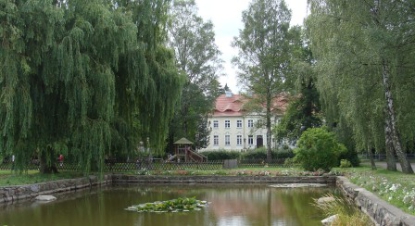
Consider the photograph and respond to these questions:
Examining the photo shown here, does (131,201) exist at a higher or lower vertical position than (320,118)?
lower

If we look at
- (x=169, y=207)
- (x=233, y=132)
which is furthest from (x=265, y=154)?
(x=169, y=207)

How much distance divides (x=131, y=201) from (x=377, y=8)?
12851mm

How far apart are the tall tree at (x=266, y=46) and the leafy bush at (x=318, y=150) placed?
13.7 metres

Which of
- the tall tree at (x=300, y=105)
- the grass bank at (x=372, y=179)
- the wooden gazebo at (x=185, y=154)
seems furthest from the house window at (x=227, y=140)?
the grass bank at (x=372, y=179)

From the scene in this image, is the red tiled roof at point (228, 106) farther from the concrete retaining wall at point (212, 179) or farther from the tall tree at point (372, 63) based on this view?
the tall tree at point (372, 63)

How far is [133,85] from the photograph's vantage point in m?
22.0

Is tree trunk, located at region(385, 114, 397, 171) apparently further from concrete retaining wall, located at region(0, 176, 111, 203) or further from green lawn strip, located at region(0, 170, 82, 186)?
green lawn strip, located at region(0, 170, 82, 186)

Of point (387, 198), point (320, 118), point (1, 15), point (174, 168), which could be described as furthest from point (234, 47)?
point (387, 198)

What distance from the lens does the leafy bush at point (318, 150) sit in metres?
26.2

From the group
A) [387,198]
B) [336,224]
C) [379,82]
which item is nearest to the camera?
[336,224]

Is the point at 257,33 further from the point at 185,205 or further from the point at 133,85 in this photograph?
the point at 185,205

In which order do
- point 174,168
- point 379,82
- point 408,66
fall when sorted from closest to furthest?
point 408,66
point 379,82
point 174,168

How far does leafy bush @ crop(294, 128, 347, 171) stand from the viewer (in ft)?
86.0

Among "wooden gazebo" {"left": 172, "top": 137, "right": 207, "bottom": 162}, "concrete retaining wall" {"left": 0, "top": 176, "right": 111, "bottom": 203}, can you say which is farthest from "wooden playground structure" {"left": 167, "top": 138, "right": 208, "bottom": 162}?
"concrete retaining wall" {"left": 0, "top": 176, "right": 111, "bottom": 203}
